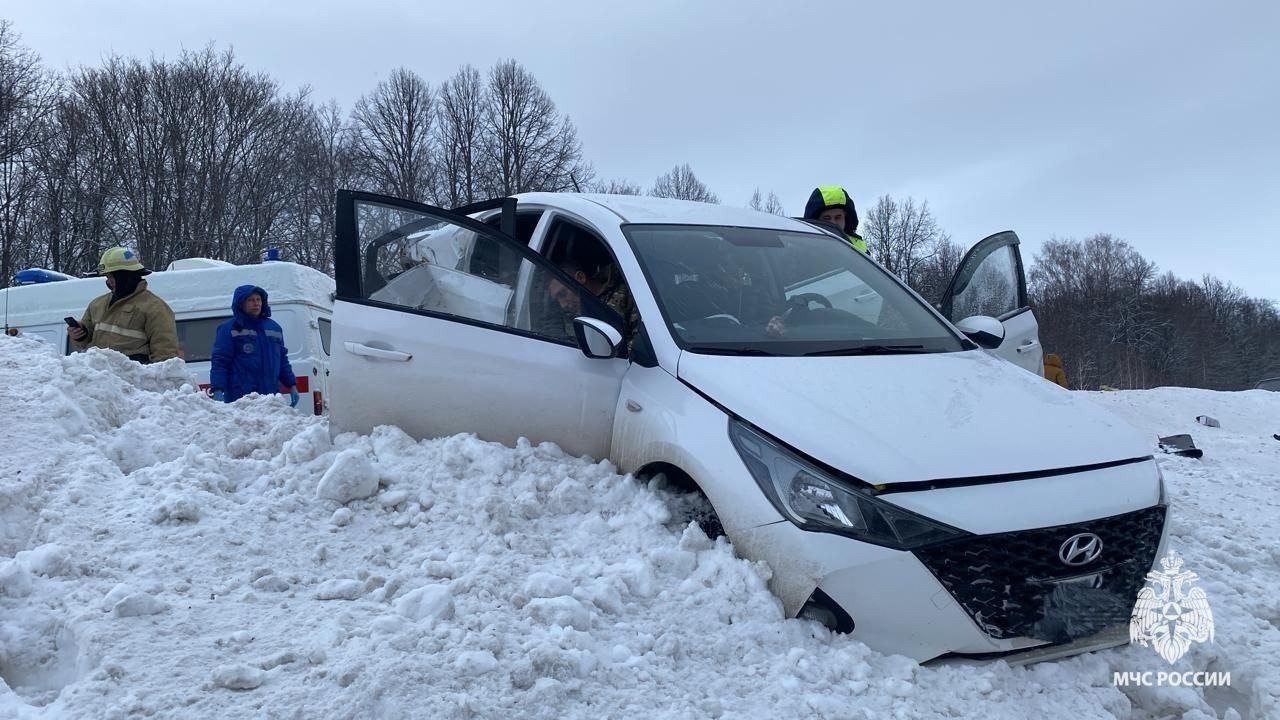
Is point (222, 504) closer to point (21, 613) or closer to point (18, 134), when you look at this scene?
point (21, 613)

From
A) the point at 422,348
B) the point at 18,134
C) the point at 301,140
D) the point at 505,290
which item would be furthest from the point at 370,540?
the point at 301,140

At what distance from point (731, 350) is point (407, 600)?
4.97ft

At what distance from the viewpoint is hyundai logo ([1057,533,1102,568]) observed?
266cm

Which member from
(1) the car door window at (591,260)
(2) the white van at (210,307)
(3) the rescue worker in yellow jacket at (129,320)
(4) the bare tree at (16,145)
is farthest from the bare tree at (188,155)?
(1) the car door window at (591,260)

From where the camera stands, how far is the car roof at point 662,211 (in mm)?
4270

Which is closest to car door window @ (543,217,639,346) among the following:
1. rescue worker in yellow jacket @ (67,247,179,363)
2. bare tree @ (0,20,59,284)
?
rescue worker in yellow jacket @ (67,247,179,363)

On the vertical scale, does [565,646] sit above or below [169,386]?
below

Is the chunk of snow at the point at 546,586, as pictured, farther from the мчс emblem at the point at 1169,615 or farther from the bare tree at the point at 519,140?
the bare tree at the point at 519,140

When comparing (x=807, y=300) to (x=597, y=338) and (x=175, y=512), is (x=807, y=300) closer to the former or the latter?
(x=597, y=338)

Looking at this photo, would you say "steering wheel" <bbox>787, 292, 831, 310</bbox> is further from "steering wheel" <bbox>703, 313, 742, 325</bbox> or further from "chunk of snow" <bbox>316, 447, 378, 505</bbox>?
"chunk of snow" <bbox>316, 447, 378, 505</bbox>

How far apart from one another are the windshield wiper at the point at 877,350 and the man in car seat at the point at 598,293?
2.61 feet

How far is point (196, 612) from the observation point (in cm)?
260

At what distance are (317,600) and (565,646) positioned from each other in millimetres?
861

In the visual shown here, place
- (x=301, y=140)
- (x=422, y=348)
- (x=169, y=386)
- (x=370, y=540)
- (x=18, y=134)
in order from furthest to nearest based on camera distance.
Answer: (x=301, y=140) < (x=18, y=134) < (x=169, y=386) < (x=422, y=348) < (x=370, y=540)
